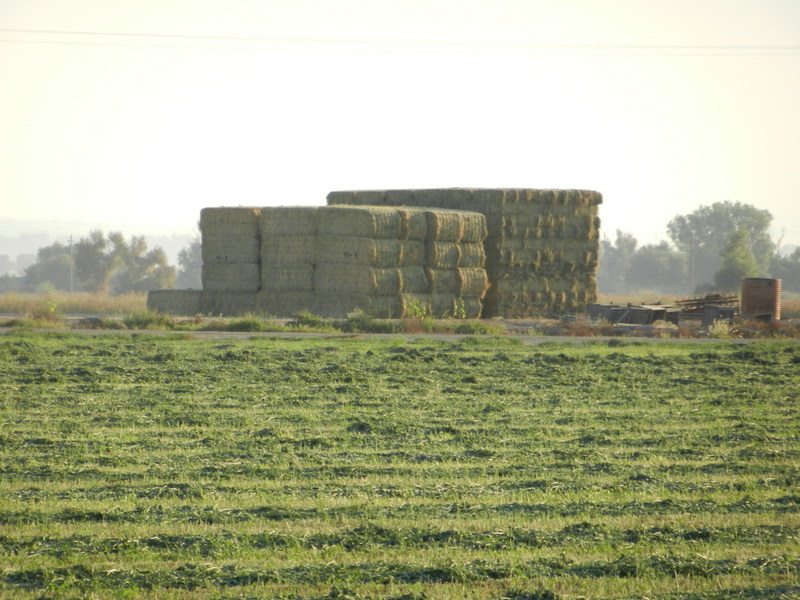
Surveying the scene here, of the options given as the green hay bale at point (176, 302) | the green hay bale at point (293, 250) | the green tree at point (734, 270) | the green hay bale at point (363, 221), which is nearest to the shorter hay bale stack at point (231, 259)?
the green hay bale at point (176, 302)

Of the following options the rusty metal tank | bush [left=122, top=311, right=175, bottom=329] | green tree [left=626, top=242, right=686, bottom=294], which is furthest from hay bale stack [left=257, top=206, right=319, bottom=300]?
green tree [left=626, top=242, right=686, bottom=294]

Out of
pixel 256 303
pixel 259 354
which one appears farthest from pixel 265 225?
pixel 259 354

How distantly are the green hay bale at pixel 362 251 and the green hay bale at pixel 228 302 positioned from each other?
9.59 feet

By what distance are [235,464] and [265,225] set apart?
24825 millimetres

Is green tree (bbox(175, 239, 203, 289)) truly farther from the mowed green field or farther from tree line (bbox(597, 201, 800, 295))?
the mowed green field

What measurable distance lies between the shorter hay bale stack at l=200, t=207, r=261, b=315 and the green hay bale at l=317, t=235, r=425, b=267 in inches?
94.0

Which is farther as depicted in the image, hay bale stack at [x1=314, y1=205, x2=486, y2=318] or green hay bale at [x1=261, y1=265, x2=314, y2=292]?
green hay bale at [x1=261, y1=265, x2=314, y2=292]

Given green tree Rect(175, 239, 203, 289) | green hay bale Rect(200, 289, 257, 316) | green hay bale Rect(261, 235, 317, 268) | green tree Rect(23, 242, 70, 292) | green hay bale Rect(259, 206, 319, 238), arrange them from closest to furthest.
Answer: green hay bale Rect(259, 206, 319, 238) < green hay bale Rect(261, 235, 317, 268) < green hay bale Rect(200, 289, 257, 316) < green tree Rect(175, 239, 203, 289) < green tree Rect(23, 242, 70, 292)

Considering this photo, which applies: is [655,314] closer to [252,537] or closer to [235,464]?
[235,464]

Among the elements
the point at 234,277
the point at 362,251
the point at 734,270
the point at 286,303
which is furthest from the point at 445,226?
the point at 734,270

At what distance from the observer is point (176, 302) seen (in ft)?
126

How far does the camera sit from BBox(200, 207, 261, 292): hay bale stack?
3741 cm

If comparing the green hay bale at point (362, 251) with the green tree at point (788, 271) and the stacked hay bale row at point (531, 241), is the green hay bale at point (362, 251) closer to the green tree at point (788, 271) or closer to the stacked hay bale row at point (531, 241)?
the stacked hay bale row at point (531, 241)

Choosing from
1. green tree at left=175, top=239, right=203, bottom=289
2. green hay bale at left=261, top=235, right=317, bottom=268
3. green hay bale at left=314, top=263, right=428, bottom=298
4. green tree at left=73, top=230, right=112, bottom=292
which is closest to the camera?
green hay bale at left=314, top=263, right=428, bottom=298
